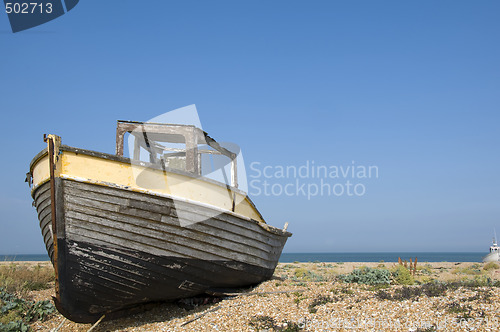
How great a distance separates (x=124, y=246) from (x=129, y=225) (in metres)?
0.37

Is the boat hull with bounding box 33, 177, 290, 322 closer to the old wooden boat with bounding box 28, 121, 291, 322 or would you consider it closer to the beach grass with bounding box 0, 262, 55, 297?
the old wooden boat with bounding box 28, 121, 291, 322

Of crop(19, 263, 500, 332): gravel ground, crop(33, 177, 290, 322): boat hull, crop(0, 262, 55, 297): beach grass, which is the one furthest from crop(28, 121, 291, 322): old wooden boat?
crop(0, 262, 55, 297): beach grass

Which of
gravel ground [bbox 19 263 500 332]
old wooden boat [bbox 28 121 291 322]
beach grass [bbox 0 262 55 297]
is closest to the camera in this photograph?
gravel ground [bbox 19 263 500 332]

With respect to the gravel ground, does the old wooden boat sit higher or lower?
higher

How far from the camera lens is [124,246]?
612 centimetres

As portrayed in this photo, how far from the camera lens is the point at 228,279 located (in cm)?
772

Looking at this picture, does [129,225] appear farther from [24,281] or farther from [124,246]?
[24,281]

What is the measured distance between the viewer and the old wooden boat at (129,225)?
588cm

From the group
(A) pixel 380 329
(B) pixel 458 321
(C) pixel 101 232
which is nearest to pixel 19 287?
(C) pixel 101 232

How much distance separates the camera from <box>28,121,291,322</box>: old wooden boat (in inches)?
232

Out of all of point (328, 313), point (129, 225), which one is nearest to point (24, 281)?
point (129, 225)

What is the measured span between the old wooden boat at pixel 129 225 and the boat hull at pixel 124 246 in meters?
0.02

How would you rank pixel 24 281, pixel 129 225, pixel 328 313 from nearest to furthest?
pixel 129 225
pixel 328 313
pixel 24 281

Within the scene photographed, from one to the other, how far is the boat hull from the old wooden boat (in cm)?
2
